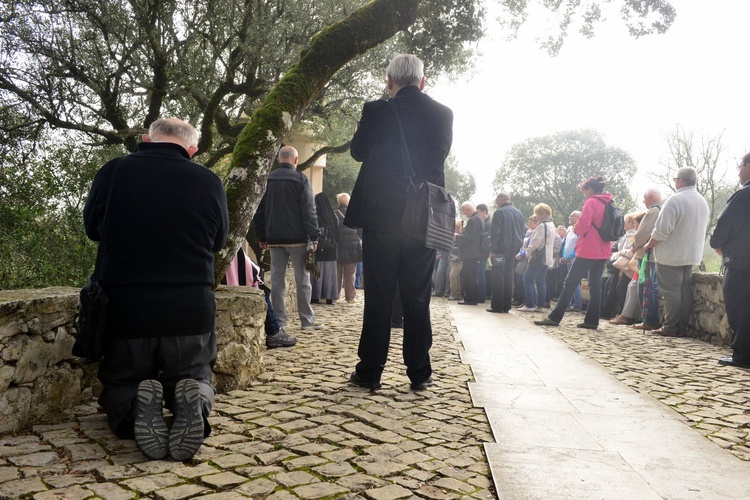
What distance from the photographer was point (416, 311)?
14.7 ft

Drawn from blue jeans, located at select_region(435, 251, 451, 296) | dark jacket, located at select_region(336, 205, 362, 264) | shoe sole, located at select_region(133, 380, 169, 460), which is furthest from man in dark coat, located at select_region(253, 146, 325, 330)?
blue jeans, located at select_region(435, 251, 451, 296)

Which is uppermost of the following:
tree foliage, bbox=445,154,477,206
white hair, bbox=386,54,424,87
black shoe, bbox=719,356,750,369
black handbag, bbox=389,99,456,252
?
tree foliage, bbox=445,154,477,206

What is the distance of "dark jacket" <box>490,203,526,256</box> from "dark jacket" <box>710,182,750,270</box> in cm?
425

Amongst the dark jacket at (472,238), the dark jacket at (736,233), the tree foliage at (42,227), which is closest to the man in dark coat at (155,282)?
the tree foliage at (42,227)

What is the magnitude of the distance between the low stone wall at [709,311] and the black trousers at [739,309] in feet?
4.47

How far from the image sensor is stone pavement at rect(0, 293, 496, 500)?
263cm

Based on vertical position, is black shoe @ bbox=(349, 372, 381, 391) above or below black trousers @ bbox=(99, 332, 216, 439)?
below

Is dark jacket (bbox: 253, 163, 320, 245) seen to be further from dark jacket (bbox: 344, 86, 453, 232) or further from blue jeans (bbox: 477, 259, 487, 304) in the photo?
blue jeans (bbox: 477, 259, 487, 304)

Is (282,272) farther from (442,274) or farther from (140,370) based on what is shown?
(442,274)

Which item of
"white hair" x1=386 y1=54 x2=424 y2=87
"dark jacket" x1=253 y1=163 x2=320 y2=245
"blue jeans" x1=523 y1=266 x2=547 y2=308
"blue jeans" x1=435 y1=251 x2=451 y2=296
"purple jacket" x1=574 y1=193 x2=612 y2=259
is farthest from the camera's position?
"blue jeans" x1=435 y1=251 x2=451 y2=296

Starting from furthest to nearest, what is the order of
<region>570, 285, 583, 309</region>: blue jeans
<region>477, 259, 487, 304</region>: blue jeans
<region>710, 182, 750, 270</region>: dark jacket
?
<region>477, 259, 487, 304</region>: blue jeans
<region>570, 285, 583, 309</region>: blue jeans
<region>710, 182, 750, 270</region>: dark jacket

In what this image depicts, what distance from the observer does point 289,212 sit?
283 inches

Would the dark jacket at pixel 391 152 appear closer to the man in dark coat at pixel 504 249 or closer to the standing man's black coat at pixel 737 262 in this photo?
the standing man's black coat at pixel 737 262

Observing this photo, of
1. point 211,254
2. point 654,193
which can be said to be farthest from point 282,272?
point 654,193
